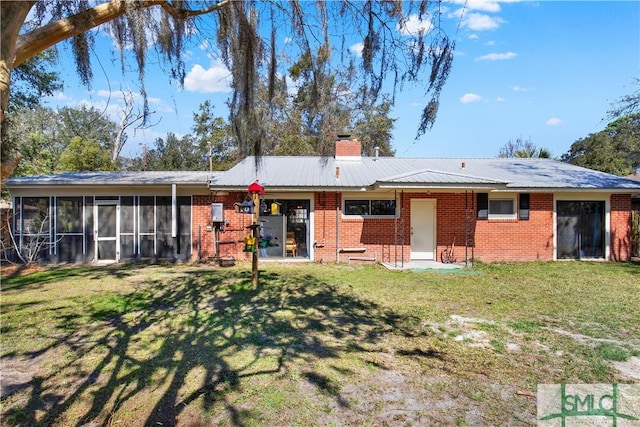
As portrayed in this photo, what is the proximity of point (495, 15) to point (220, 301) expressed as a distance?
240 inches

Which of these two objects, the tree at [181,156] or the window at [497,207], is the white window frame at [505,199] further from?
the tree at [181,156]

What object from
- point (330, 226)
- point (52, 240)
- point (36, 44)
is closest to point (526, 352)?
point (36, 44)

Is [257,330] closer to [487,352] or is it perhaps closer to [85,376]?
[85,376]

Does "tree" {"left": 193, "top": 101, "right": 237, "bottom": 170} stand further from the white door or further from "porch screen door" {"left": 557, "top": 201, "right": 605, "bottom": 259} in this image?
"porch screen door" {"left": 557, "top": 201, "right": 605, "bottom": 259}

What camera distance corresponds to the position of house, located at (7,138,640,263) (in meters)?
12.0

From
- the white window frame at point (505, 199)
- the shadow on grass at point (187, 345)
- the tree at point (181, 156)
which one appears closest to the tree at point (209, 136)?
the tree at point (181, 156)

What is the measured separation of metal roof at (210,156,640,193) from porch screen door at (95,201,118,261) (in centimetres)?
367

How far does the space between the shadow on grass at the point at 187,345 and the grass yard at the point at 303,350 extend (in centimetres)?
2

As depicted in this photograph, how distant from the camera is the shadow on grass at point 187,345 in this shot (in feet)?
10.5

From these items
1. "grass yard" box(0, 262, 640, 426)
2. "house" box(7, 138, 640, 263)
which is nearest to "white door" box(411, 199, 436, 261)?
"house" box(7, 138, 640, 263)

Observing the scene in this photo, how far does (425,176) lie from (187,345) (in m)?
8.44

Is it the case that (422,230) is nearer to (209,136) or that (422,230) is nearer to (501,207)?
(501,207)

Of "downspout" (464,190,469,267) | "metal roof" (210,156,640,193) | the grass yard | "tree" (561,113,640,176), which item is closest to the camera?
the grass yard

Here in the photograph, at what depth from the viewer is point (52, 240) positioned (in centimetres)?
1204
